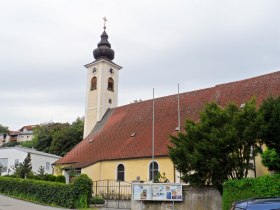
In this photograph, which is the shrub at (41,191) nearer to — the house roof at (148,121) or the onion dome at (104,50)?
the house roof at (148,121)

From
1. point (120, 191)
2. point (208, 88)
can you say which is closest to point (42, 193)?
point (120, 191)

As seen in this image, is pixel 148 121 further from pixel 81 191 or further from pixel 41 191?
pixel 81 191

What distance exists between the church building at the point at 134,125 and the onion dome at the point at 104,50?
2.94 feet

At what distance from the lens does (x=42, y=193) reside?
22594 mm

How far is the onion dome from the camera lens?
4203 centimetres

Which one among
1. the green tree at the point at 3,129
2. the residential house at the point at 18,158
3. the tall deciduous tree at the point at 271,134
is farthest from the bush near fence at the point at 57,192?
the green tree at the point at 3,129

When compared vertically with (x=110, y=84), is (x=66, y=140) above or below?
below

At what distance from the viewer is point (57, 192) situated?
70.6 ft

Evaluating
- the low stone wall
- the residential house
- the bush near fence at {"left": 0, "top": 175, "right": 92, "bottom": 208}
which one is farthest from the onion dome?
the low stone wall

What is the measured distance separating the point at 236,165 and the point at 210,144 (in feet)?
5.53

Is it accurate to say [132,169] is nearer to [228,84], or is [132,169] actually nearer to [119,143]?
[119,143]

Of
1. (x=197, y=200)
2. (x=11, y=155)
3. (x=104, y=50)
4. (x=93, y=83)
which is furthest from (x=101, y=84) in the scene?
(x=197, y=200)

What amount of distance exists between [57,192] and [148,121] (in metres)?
13.3

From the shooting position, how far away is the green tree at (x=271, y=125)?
1589 centimetres
